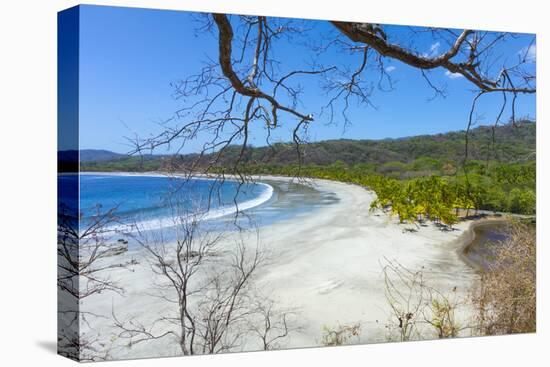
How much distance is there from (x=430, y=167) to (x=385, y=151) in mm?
597

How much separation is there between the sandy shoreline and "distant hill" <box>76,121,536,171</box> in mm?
273

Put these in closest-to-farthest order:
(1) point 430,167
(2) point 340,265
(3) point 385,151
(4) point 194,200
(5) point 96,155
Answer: (5) point 96,155
(4) point 194,200
(2) point 340,265
(3) point 385,151
(1) point 430,167

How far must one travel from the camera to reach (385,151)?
6.57m

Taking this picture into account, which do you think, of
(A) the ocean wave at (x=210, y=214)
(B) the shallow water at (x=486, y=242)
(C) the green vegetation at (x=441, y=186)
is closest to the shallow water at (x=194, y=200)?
(A) the ocean wave at (x=210, y=214)

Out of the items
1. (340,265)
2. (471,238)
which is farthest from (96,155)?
(471,238)

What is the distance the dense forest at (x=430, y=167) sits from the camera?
6.26 meters

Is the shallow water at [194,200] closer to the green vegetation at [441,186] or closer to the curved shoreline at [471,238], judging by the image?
the green vegetation at [441,186]

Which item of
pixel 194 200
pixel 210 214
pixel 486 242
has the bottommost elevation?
pixel 486 242

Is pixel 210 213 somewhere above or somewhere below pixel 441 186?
below

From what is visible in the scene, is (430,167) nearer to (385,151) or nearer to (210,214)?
(385,151)

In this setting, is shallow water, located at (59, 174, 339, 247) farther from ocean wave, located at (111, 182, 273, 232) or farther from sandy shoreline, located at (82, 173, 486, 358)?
sandy shoreline, located at (82, 173, 486, 358)

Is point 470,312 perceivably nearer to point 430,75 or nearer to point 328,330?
point 328,330

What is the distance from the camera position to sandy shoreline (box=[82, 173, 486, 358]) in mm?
5898
